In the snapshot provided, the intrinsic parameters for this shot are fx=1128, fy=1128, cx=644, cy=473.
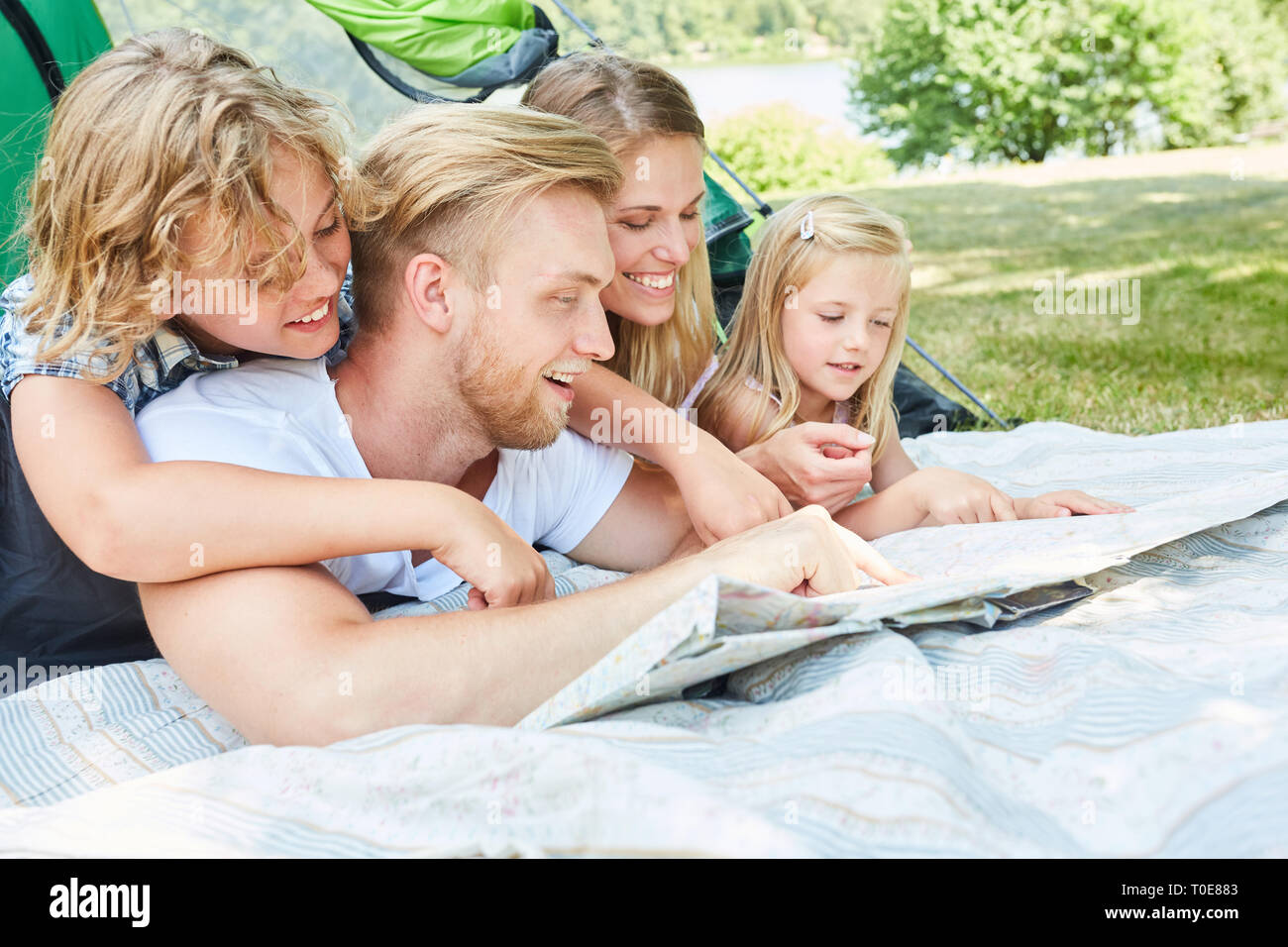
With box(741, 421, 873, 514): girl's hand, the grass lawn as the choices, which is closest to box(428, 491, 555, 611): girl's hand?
box(741, 421, 873, 514): girl's hand

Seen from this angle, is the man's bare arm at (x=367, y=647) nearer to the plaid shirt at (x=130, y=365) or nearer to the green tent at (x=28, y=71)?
the plaid shirt at (x=130, y=365)

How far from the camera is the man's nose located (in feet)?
6.15

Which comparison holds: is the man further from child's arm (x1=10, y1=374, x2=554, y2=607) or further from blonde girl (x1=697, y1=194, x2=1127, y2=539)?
blonde girl (x1=697, y1=194, x2=1127, y2=539)

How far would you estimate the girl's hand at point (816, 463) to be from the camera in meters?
2.21

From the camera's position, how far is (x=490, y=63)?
3203 millimetres

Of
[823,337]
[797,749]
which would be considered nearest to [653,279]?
[823,337]

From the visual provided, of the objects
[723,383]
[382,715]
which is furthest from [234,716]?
[723,383]

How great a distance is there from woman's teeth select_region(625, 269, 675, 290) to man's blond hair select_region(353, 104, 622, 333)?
15.7 inches

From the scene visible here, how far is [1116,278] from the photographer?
256 inches

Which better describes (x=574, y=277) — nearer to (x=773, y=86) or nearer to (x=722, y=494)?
(x=722, y=494)

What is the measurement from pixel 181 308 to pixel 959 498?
1520 millimetres

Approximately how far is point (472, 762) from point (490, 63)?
2.48 metres
